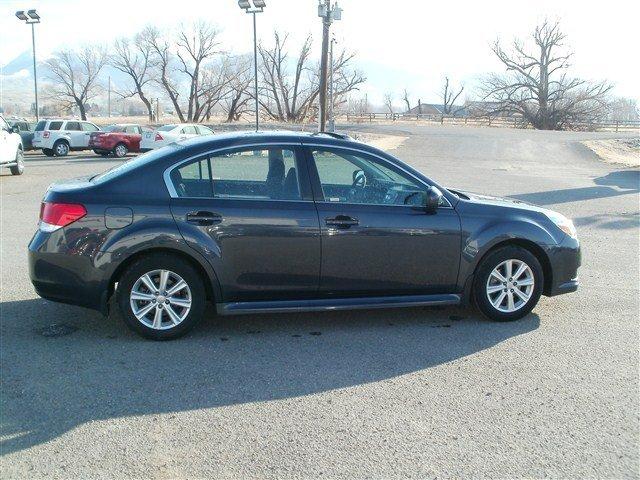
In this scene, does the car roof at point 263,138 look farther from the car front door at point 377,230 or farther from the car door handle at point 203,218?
the car door handle at point 203,218

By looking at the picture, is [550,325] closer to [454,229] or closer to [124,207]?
[454,229]

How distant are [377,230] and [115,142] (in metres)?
→ 25.0

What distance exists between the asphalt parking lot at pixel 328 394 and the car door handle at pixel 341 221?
92 cm

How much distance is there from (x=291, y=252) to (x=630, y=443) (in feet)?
8.81

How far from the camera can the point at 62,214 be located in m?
4.64

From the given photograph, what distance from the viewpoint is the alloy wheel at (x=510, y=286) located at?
525 centimetres

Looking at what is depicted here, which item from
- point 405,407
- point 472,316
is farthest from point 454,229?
point 405,407

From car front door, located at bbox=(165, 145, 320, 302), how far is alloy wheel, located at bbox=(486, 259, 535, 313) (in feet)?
5.29

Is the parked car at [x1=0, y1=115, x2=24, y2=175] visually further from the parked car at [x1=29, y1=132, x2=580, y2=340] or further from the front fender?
the front fender

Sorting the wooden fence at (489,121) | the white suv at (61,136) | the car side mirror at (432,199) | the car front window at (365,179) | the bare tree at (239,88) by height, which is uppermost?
the bare tree at (239,88)

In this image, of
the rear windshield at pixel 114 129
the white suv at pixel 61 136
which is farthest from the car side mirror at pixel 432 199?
the white suv at pixel 61 136

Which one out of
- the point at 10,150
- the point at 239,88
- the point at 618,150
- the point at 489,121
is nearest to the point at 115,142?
the point at 10,150

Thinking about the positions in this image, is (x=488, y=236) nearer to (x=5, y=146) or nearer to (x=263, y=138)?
(x=263, y=138)

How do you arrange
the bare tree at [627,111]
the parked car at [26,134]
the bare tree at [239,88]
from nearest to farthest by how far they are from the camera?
the parked car at [26,134] < the bare tree at [239,88] < the bare tree at [627,111]
